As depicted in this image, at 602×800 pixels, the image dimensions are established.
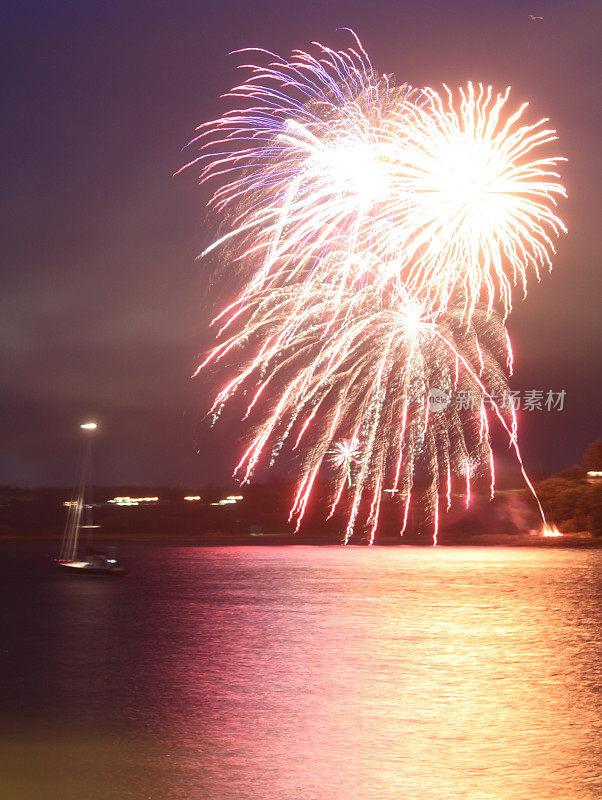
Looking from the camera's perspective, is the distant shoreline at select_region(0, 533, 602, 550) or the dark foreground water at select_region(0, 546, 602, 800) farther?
the distant shoreline at select_region(0, 533, 602, 550)

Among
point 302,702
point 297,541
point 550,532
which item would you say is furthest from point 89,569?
point 297,541

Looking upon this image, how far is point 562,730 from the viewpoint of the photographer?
9398mm

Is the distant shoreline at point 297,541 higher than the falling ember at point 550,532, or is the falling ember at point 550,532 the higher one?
the falling ember at point 550,532

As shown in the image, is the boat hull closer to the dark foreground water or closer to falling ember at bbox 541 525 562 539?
the dark foreground water

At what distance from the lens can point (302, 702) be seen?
36.0ft

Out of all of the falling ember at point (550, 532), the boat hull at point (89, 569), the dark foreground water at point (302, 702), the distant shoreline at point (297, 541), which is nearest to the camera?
the dark foreground water at point (302, 702)

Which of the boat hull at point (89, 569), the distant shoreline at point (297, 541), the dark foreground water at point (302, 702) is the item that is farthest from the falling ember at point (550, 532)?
the dark foreground water at point (302, 702)

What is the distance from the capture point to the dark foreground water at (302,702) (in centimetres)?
730

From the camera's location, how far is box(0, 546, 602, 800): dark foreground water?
24.0 feet

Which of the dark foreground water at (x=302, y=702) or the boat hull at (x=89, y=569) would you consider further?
the boat hull at (x=89, y=569)

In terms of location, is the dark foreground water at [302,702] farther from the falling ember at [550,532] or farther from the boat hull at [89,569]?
the falling ember at [550,532]

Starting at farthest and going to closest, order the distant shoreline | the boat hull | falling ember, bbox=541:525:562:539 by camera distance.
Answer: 1. falling ember, bbox=541:525:562:539
2. the distant shoreline
3. the boat hull

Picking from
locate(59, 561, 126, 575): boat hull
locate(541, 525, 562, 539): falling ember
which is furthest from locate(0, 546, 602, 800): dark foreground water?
locate(541, 525, 562, 539): falling ember

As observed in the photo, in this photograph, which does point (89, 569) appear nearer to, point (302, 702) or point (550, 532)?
point (302, 702)
